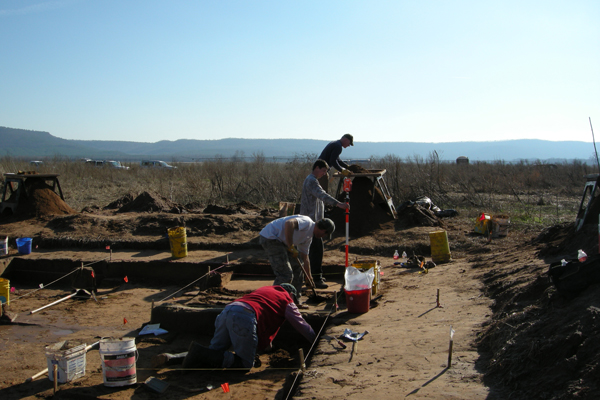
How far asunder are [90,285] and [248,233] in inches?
141

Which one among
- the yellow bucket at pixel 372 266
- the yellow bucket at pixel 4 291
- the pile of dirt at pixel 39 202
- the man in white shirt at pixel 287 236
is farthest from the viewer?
the pile of dirt at pixel 39 202

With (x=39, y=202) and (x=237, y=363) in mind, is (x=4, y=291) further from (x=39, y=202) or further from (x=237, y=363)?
(x=39, y=202)

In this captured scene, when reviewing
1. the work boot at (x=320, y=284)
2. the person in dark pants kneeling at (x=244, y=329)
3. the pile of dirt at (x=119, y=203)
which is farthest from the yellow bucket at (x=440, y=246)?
the pile of dirt at (x=119, y=203)

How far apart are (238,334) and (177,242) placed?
210 inches

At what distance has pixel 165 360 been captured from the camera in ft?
15.2

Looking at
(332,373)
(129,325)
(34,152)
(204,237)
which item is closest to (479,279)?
(332,373)

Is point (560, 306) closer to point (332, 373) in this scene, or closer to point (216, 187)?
point (332, 373)

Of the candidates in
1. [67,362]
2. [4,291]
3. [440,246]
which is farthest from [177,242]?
[440,246]

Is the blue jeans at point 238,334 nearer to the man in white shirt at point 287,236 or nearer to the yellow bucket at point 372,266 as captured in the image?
the man in white shirt at point 287,236

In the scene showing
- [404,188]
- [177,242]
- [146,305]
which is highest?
[404,188]

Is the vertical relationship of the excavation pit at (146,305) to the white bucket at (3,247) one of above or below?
below

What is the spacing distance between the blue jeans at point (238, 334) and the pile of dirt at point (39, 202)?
10063 mm

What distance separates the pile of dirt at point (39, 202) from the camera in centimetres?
1223

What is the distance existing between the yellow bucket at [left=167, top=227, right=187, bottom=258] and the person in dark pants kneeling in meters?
4.73
